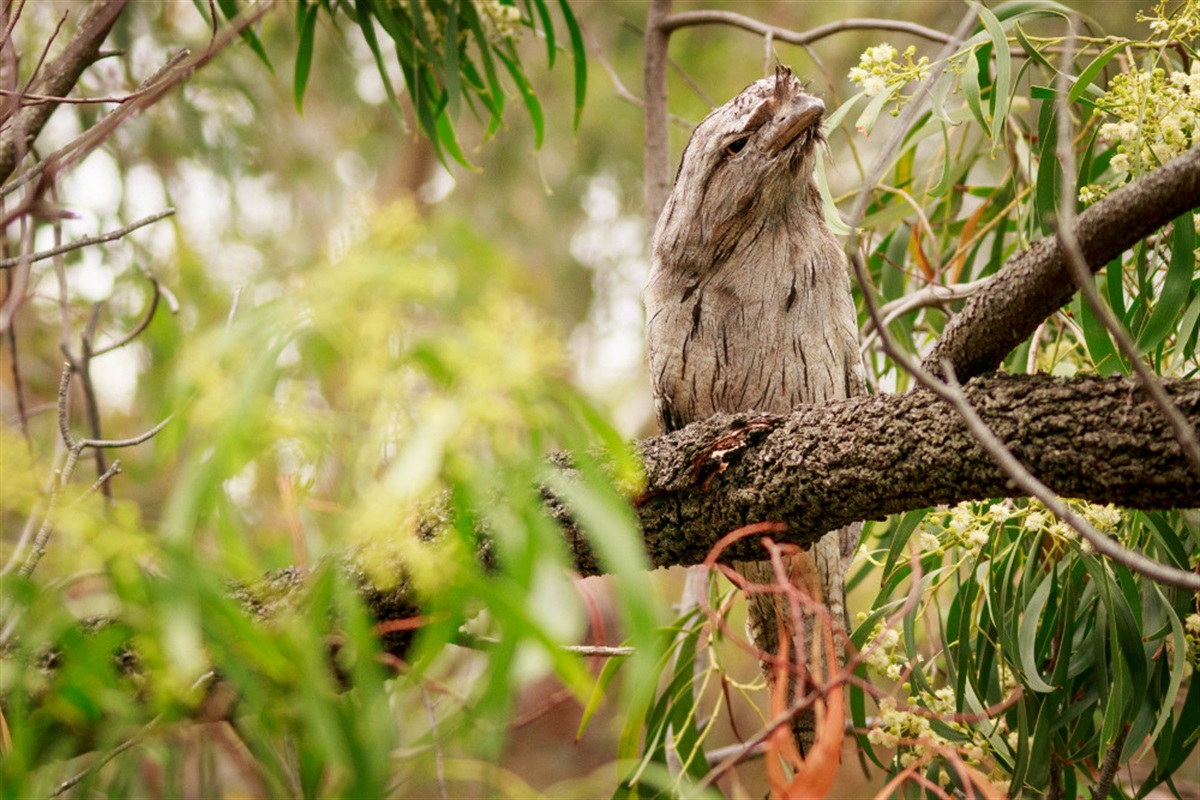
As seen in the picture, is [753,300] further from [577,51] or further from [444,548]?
[444,548]

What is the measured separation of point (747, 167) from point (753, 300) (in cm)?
28

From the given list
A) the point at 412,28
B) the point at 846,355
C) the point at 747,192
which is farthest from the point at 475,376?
the point at 412,28

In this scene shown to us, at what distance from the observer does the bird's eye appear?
1.82 metres

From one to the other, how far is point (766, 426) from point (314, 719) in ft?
3.05

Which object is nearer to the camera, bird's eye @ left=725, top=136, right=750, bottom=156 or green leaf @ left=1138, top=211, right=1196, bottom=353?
green leaf @ left=1138, top=211, right=1196, bottom=353

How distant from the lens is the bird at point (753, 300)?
187 cm

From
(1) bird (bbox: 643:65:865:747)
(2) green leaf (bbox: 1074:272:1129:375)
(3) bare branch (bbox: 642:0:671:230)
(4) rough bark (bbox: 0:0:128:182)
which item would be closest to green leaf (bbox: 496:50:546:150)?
(3) bare branch (bbox: 642:0:671:230)

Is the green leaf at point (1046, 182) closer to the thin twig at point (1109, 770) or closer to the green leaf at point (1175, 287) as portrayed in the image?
the green leaf at point (1175, 287)

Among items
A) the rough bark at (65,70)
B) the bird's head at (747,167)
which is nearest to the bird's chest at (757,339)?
the bird's head at (747,167)

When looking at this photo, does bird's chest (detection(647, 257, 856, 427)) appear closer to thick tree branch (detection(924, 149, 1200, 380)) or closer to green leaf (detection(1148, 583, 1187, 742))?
thick tree branch (detection(924, 149, 1200, 380))

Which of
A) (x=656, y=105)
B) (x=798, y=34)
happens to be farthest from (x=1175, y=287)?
(x=656, y=105)

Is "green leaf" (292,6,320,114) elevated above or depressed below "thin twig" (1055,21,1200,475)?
above

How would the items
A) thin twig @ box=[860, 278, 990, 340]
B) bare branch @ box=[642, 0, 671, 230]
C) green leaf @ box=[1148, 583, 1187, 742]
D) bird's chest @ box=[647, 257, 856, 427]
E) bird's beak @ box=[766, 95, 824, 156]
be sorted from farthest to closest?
bare branch @ box=[642, 0, 671, 230], thin twig @ box=[860, 278, 990, 340], bird's chest @ box=[647, 257, 856, 427], bird's beak @ box=[766, 95, 824, 156], green leaf @ box=[1148, 583, 1187, 742]

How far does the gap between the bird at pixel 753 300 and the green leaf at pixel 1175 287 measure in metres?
0.66
